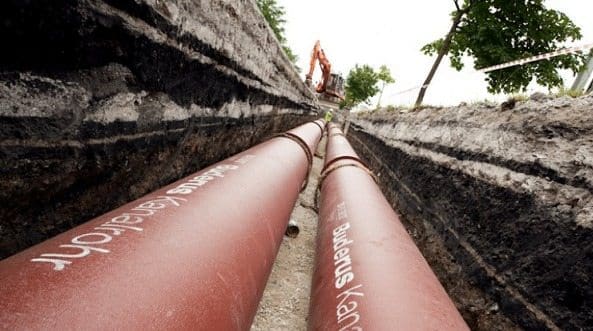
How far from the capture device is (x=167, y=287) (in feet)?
2.60

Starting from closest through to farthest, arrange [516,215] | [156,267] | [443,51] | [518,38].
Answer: [156,267] → [516,215] → [518,38] → [443,51]

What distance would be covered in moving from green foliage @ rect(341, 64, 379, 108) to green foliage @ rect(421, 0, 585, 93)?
29775 mm

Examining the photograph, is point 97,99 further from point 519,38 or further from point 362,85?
point 362,85

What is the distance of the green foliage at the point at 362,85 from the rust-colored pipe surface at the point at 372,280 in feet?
128

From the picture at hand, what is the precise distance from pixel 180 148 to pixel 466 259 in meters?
1.92

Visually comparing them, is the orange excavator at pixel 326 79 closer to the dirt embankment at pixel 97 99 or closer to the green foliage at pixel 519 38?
the green foliage at pixel 519 38

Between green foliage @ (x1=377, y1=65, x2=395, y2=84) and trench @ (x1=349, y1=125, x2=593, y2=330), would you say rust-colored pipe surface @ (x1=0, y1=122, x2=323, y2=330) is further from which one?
green foliage @ (x1=377, y1=65, x2=395, y2=84)

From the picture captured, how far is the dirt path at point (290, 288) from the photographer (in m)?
1.83

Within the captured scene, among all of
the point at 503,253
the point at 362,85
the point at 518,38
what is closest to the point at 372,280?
the point at 503,253

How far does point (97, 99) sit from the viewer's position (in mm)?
1179

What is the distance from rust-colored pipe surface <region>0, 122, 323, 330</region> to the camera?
0.63m

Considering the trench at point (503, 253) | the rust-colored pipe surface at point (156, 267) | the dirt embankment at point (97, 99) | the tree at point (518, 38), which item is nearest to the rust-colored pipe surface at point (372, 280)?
the rust-colored pipe surface at point (156, 267)

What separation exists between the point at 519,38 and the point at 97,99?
11708mm

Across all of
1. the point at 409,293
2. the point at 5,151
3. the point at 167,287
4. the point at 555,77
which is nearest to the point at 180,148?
the point at 5,151
